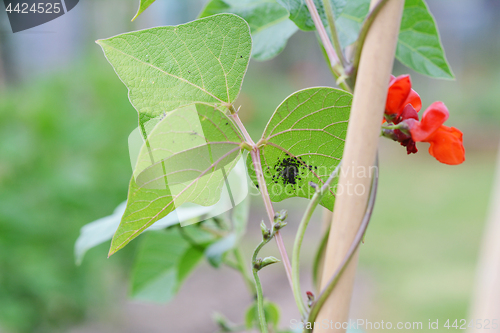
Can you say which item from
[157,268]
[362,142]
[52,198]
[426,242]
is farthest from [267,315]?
[426,242]

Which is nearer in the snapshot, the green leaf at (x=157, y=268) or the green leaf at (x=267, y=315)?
the green leaf at (x=267, y=315)

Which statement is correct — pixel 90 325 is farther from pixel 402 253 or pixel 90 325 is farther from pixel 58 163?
pixel 402 253

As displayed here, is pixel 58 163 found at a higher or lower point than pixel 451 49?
higher

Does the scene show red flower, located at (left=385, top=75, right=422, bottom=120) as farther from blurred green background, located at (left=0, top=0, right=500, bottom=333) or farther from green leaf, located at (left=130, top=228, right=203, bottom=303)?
blurred green background, located at (left=0, top=0, right=500, bottom=333)

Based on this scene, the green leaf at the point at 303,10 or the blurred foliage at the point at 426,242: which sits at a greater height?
the green leaf at the point at 303,10

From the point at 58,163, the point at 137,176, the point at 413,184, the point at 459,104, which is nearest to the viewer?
the point at 137,176

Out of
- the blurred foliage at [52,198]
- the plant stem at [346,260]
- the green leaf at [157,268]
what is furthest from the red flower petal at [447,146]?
the blurred foliage at [52,198]

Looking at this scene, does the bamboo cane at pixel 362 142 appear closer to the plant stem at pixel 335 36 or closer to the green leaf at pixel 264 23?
the plant stem at pixel 335 36

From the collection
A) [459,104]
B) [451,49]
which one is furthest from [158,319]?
[451,49]

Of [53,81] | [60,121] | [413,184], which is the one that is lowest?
[413,184]
